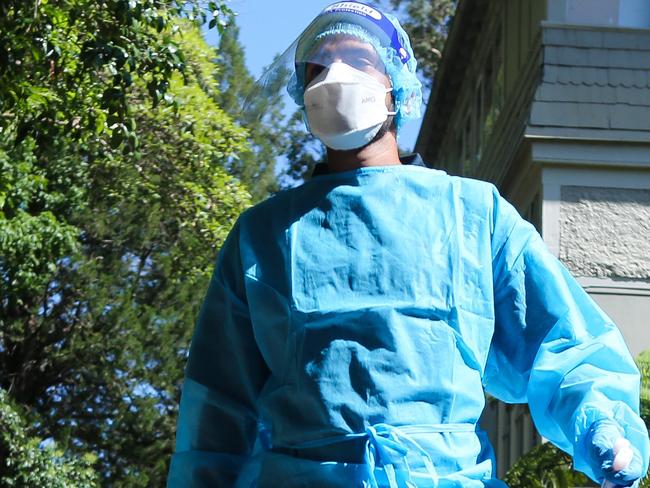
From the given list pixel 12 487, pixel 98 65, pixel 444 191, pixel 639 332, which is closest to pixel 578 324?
pixel 444 191

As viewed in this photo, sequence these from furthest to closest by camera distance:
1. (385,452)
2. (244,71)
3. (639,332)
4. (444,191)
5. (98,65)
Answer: (244,71) < (639,332) < (98,65) < (444,191) < (385,452)

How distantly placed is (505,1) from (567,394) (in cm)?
1673

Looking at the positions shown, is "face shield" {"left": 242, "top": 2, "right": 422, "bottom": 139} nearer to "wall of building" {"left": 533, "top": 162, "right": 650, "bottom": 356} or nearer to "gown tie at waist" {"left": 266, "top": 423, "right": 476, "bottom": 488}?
"gown tie at waist" {"left": 266, "top": 423, "right": 476, "bottom": 488}

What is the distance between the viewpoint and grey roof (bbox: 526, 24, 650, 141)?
14.9 m

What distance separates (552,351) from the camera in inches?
128

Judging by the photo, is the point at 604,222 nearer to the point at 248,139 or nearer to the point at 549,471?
the point at 549,471

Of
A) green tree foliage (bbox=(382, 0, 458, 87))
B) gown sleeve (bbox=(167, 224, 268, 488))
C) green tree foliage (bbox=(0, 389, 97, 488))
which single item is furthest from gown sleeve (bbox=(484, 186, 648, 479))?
green tree foliage (bbox=(382, 0, 458, 87))

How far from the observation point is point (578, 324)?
130 inches

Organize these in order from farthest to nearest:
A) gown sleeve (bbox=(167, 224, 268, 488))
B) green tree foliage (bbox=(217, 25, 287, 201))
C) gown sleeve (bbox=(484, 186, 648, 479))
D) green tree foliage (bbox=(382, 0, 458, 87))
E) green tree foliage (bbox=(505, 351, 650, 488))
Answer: green tree foliage (bbox=(382, 0, 458, 87)) < green tree foliage (bbox=(217, 25, 287, 201)) < green tree foliage (bbox=(505, 351, 650, 488)) < gown sleeve (bbox=(167, 224, 268, 488)) < gown sleeve (bbox=(484, 186, 648, 479))

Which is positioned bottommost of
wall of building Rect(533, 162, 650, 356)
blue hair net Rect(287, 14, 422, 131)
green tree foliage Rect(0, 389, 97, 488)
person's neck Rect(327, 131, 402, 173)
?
person's neck Rect(327, 131, 402, 173)

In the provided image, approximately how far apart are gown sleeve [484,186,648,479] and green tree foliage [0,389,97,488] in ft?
52.3

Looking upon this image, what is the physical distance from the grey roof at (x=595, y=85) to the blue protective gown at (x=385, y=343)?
1168 centimetres

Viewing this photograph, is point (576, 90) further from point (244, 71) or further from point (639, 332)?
point (244, 71)

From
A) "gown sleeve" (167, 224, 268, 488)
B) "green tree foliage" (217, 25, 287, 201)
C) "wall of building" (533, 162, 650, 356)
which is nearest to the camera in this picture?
"gown sleeve" (167, 224, 268, 488)
